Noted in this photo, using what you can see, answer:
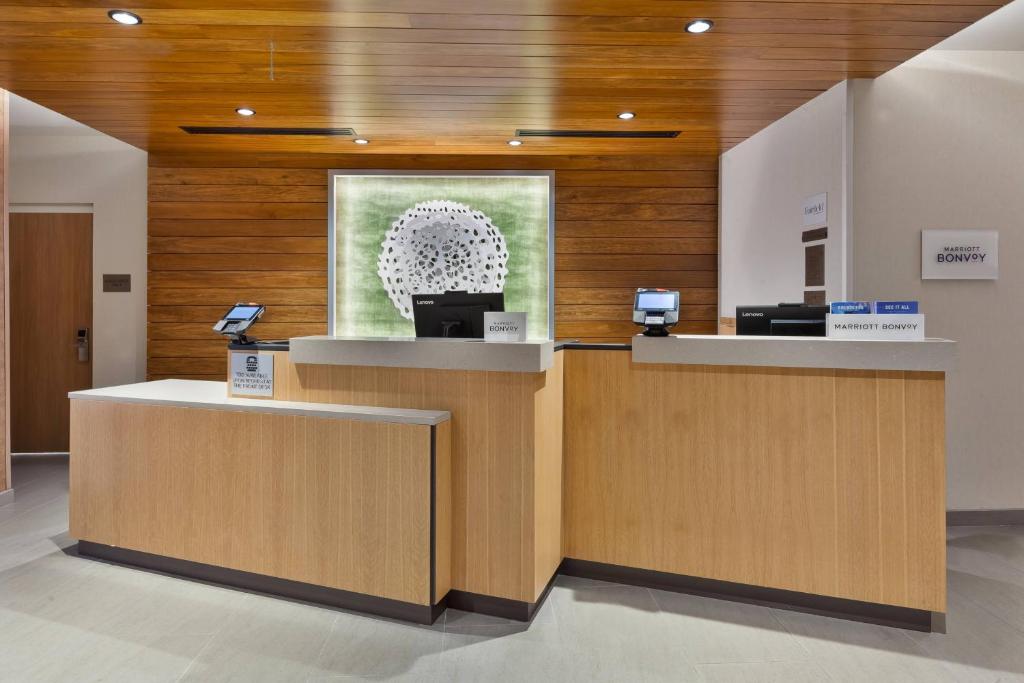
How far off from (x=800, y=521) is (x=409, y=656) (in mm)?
1792

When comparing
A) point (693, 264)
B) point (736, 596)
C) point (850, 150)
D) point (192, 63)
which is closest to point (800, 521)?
point (736, 596)

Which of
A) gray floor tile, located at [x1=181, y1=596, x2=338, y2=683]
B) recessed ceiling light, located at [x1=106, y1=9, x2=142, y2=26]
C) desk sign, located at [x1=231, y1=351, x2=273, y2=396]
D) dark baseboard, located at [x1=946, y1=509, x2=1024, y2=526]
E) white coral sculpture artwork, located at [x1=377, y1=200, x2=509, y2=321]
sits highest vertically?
recessed ceiling light, located at [x1=106, y1=9, x2=142, y2=26]

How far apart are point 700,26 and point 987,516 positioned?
3529 millimetres

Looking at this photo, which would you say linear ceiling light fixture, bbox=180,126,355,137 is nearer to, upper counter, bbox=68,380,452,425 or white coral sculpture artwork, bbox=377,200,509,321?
white coral sculpture artwork, bbox=377,200,509,321

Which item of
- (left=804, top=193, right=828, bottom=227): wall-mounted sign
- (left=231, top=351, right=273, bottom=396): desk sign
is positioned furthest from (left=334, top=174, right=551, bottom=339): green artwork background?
(left=231, top=351, right=273, bottom=396): desk sign

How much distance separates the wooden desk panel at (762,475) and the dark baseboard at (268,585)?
880 mm

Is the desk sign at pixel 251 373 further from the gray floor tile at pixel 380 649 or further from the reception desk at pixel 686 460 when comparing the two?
the gray floor tile at pixel 380 649

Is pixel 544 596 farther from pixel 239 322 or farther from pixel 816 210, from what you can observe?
pixel 816 210

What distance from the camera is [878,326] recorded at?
9.05ft

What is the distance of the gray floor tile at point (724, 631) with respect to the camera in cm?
255

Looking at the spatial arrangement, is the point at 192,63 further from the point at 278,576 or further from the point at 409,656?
the point at 409,656

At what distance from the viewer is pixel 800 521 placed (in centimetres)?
288

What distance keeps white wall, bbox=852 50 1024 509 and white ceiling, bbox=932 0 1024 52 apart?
0.06m

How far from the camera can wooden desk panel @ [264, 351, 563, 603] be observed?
2795mm
